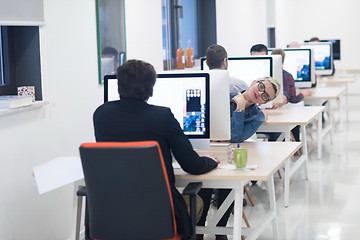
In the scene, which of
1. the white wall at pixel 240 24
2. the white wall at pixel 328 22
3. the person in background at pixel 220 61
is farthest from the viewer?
the white wall at pixel 328 22

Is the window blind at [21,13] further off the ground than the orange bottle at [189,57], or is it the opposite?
the window blind at [21,13]

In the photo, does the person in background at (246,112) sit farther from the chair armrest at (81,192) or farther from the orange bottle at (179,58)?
the orange bottle at (179,58)

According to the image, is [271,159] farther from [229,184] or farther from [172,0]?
[172,0]

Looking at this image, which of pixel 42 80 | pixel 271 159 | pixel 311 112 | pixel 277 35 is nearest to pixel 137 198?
pixel 271 159

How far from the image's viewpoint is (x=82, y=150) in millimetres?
2824

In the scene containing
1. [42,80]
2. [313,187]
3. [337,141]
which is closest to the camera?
[42,80]

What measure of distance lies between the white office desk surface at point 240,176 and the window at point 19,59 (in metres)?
1.14

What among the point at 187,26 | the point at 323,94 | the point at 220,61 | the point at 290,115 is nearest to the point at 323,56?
the point at 323,94

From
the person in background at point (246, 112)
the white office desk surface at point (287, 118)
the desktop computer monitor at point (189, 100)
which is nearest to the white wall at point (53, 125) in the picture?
the desktop computer monitor at point (189, 100)

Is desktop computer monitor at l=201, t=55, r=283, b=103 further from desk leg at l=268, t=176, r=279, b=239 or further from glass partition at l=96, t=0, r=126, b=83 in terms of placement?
desk leg at l=268, t=176, r=279, b=239

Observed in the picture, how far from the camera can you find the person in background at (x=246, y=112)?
12.9ft

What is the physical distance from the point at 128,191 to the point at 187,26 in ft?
19.3

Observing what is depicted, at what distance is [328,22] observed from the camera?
1373 cm

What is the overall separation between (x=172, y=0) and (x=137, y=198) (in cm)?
521
